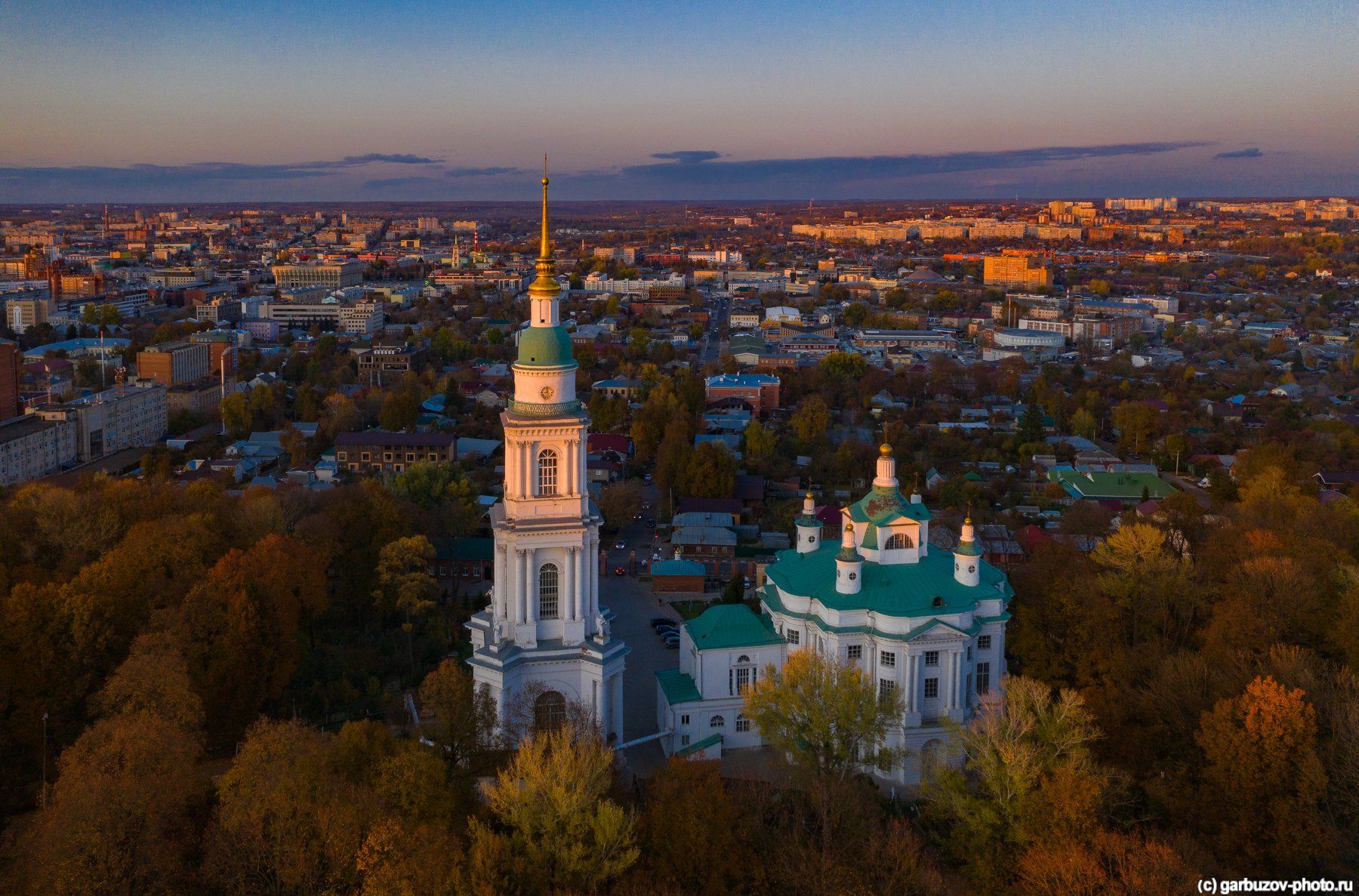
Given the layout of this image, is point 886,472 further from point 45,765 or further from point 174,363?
point 174,363

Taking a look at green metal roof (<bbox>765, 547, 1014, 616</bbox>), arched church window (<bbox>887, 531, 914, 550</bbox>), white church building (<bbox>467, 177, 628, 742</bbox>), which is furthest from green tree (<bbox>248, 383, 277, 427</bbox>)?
arched church window (<bbox>887, 531, 914, 550</bbox>)

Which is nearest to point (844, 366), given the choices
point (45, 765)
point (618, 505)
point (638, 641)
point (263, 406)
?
point (618, 505)

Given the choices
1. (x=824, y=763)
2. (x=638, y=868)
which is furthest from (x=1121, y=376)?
(x=638, y=868)

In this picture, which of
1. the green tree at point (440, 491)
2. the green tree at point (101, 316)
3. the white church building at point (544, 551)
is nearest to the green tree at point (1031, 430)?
the green tree at point (440, 491)

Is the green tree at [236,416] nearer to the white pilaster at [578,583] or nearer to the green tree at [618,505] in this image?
the green tree at [618,505]

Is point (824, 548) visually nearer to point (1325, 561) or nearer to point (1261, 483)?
point (1325, 561)

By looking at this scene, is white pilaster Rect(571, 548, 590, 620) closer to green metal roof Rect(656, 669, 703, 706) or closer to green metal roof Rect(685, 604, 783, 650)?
green metal roof Rect(656, 669, 703, 706)
